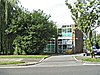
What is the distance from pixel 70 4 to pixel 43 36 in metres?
14.0

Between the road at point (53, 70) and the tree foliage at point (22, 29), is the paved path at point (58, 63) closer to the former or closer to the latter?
the road at point (53, 70)

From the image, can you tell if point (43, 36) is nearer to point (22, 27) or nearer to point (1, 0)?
point (22, 27)

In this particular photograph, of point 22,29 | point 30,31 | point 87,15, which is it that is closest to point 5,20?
point 22,29

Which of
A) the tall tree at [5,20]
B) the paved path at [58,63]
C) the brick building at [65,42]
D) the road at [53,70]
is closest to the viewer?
the road at [53,70]

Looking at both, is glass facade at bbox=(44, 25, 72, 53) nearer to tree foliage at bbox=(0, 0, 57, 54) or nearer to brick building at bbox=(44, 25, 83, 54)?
brick building at bbox=(44, 25, 83, 54)

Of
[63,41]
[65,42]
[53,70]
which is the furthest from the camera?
[63,41]

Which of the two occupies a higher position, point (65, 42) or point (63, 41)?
point (63, 41)

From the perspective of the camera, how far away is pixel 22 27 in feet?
156

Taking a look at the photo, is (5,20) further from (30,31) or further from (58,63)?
(58,63)

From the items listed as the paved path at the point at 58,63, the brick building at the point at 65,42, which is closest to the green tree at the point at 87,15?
the paved path at the point at 58,63

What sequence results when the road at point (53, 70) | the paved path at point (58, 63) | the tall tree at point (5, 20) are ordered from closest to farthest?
1. the road at point (53, 70)
2. the paved path at point (58, 63)
3. the tall tree at point (5, 20)

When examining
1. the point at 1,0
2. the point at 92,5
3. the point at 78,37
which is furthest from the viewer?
the point at 78,37

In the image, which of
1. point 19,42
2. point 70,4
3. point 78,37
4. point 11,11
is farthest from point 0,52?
point 78,37

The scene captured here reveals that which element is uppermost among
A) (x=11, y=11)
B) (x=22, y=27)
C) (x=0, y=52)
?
(x=11, y=11)
